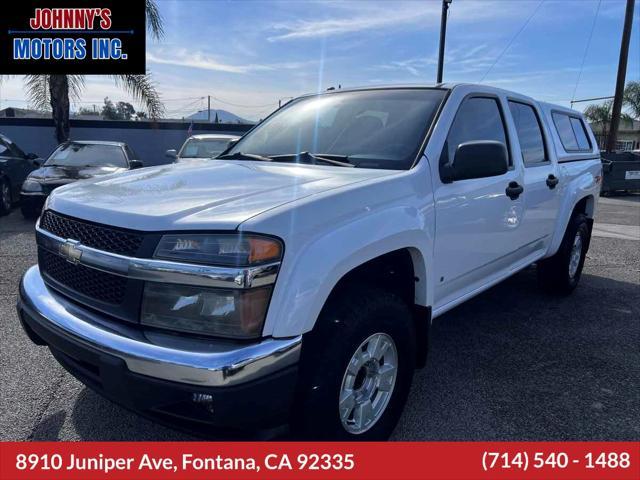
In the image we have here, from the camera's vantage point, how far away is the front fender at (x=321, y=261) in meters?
1.92

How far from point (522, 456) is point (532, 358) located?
1310mm

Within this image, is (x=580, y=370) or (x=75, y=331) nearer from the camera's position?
(x=75, y=331)

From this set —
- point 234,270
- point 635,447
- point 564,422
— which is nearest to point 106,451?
point 234,270

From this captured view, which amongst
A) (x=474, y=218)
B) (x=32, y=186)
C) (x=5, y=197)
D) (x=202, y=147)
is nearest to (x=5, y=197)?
(x=5, y=197)

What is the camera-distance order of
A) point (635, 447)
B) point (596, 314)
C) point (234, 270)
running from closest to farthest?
1. point (234, 270)
2. point (635, 447)
3. point (596, 314)

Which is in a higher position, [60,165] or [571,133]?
[571,133]

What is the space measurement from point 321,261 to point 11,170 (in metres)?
9.41

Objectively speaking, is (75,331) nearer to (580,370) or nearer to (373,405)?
(373,405)

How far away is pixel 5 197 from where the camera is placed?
29.8 ft

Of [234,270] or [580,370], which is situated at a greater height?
[234,270]

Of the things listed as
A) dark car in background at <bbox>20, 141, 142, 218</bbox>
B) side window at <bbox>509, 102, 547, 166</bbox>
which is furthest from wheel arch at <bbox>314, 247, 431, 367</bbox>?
dark car in background at <bbox>20, 141, 142, 218</bbox>

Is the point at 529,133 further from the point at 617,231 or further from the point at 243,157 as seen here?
the point at 617,231

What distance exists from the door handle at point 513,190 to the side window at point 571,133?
63.2 inches

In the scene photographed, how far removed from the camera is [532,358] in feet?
12.2
